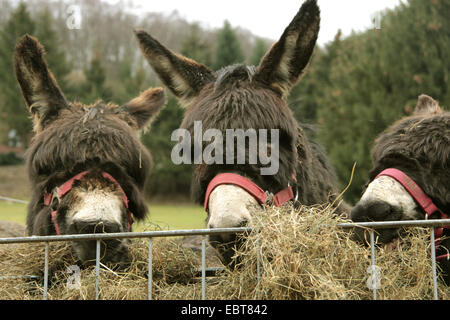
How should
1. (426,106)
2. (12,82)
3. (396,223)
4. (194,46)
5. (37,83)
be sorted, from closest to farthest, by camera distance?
(396,223) < (37,83) < (426,106) < (194,46) < (12,82)

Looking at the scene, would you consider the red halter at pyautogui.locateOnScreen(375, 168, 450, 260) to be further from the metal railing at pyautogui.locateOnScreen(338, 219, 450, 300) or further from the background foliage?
Answer: the background foliage

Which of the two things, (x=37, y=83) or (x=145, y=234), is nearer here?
(x=145, y=234)

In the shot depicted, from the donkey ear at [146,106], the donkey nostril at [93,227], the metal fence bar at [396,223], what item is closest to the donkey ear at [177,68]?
the donkey ear at [146,106]

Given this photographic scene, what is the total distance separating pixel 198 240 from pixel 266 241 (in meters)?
3.12

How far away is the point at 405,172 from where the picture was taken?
3223 mm

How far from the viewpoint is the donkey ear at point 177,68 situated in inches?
154

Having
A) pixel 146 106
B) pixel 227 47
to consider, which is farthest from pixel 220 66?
pixel 146 106

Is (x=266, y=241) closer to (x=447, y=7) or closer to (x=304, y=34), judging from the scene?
(x=304, y=34)

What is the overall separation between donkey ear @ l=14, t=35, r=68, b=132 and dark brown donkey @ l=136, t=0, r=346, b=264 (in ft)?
3.31

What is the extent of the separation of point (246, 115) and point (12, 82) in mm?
40173

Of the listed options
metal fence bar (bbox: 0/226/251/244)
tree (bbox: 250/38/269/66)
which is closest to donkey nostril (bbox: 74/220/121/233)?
metal fence bar (bbox: 0/226/251/244)

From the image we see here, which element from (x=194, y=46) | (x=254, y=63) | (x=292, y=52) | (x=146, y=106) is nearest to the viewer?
(x=292, y=52)

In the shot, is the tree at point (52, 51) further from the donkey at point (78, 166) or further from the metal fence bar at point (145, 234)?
the metal fence bar at point (145, 234)

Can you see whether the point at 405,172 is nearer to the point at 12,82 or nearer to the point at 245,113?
the point at 245,113
